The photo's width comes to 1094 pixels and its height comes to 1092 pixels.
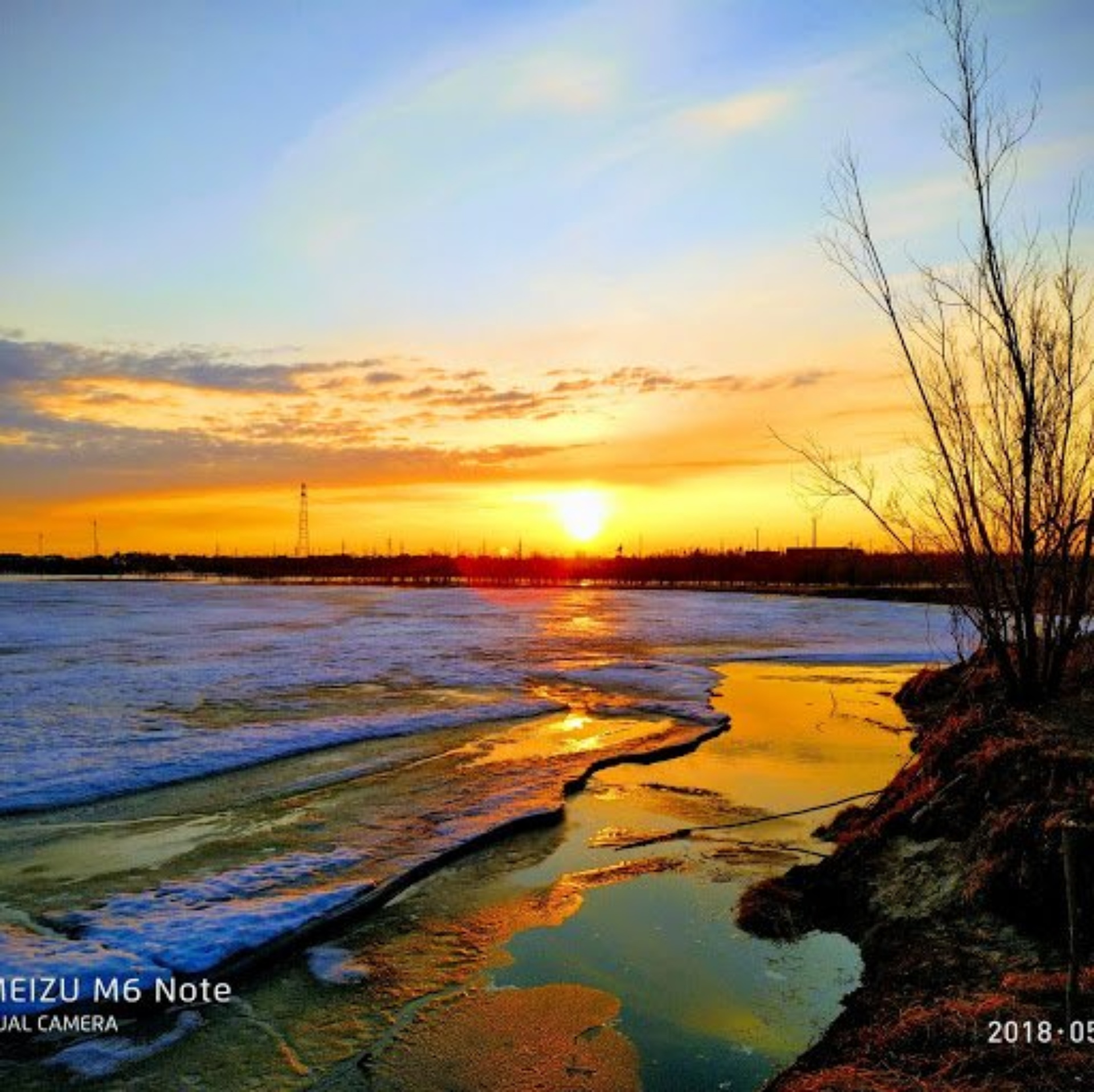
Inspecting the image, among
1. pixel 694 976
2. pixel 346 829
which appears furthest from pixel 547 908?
pixel 346 829

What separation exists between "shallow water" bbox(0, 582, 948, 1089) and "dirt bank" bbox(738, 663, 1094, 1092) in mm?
392

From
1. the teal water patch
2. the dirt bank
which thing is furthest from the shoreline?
the dirt bank

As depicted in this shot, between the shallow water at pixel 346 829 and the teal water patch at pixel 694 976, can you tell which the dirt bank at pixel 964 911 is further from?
the shallow water at pixel 346 829

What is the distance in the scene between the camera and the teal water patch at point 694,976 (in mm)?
4227

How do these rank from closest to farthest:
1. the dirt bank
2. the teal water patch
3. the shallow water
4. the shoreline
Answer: the dirt bank, the teal water patch, the shoreline, the shallow water

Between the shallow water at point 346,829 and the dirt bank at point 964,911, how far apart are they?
1.29 ft

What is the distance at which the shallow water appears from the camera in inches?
183

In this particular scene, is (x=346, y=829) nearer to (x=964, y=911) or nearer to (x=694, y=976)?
(x=694, y=976)

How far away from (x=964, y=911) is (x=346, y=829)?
4.88 metres

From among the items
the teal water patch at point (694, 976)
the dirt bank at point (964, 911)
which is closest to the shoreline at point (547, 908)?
the teal water patch at point (694, 976)

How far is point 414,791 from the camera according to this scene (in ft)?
29.2

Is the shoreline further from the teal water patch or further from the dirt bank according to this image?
the dirt bank

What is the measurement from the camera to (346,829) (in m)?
7.66

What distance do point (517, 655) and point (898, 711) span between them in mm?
9472
